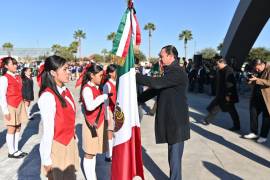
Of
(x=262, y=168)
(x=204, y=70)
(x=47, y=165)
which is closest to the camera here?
(x=47, y=165)

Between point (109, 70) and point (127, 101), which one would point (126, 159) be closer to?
point (127, 101)

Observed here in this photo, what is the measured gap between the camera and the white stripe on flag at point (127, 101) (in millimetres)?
3773

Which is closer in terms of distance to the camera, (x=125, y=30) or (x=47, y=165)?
(x=47, y=165)

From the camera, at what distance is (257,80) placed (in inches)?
296

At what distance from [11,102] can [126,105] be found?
11.8 feet

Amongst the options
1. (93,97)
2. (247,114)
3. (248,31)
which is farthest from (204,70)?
(93,97)

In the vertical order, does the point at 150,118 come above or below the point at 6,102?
below

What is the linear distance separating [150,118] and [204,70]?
34.0ft

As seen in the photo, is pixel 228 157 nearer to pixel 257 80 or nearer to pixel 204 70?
pixel 257 80

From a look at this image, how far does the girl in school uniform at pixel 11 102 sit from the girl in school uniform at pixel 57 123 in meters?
3.07

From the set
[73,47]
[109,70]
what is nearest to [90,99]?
[109,70]

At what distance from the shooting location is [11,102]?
21.9 ft

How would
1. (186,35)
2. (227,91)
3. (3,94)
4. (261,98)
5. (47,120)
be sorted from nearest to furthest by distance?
(47,120)
(3,94)
(261,98)
(227,91)
(186,35)

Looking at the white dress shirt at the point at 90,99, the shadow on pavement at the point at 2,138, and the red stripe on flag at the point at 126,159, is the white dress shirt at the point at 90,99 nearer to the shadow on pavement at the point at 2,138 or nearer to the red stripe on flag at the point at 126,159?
the red stripe on flag at the point at 126,159
